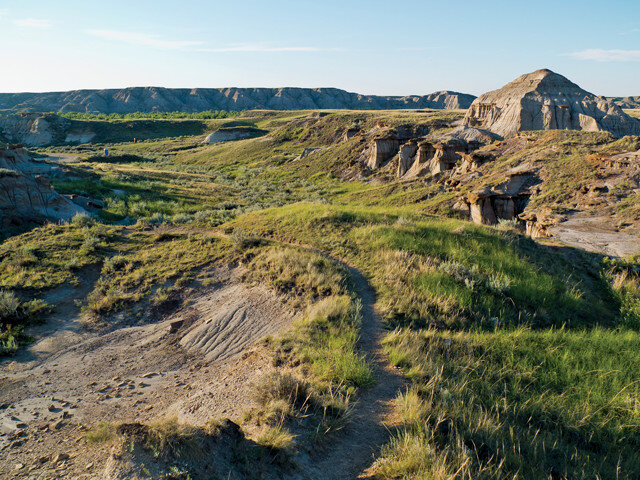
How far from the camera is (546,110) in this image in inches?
1944

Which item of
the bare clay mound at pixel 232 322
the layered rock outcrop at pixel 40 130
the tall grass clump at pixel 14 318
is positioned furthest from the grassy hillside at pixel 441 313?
the layered rock outcrop at pixel 40 130

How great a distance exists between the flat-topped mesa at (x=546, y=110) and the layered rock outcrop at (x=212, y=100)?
421 ft

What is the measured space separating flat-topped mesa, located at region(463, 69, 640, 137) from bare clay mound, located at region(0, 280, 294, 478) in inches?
2054

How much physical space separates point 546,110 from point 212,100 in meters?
171

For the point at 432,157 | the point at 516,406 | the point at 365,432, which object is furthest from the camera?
the point at 432,157

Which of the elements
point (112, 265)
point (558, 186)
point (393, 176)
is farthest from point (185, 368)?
point (393, 176)

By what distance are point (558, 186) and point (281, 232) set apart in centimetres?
2075

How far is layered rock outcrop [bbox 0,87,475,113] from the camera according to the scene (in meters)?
158

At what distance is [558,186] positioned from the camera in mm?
23375

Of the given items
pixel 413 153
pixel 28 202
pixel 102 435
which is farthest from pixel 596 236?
pixel 28 202

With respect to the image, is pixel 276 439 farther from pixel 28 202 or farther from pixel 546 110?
pixel 546 110

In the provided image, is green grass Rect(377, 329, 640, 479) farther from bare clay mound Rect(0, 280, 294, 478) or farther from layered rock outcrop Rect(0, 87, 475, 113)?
layered rock outcrop Rect(0, 87, 475, 113)

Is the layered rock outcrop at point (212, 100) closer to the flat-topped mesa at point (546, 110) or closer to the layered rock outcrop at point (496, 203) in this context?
the flat-topped mesa at point (546, 110)

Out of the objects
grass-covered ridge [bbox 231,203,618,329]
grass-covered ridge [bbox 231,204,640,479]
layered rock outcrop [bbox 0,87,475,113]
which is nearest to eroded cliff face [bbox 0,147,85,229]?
grass-covered ridge [bbox 231,203,618,329]
